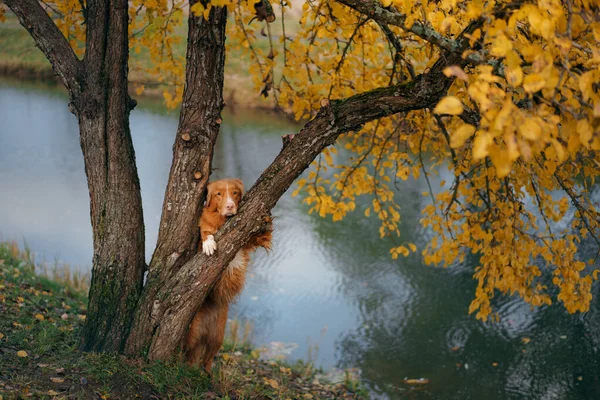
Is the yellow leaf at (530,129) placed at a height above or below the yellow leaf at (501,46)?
below

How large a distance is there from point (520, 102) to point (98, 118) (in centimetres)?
328

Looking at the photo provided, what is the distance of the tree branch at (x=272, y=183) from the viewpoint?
451 centimetres

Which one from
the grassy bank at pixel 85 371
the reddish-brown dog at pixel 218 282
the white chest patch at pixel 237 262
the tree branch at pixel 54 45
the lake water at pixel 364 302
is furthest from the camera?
the lake water at pixel 364 302

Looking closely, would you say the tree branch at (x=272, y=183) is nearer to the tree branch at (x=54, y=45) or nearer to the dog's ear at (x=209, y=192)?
the dog's ear at (x=209, y=192)

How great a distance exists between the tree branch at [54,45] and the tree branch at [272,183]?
1759mm

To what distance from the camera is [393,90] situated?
448 cm

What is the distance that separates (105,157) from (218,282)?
1390 mm

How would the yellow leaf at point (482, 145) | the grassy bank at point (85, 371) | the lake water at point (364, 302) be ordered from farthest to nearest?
1. the lake water at point (364, 302)
2. the grassy bank at point (85, 371)
3. the yellow leaf at point (482, 145)

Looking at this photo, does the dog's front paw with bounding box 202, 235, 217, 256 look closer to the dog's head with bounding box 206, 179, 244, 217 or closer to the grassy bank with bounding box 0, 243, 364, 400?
the dog's head with bounding box 206, 179, 244, 217

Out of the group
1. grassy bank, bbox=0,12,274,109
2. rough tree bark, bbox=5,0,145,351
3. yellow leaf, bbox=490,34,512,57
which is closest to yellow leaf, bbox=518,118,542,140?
yellow leaf, bbox=490,34,512,57

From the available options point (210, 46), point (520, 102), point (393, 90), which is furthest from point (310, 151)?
point (520, 102)

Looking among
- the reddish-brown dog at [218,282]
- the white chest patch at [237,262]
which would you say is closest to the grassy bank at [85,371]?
the reddish-brown dog at [218,282]

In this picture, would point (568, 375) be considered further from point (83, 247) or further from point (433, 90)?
point (83, 247)

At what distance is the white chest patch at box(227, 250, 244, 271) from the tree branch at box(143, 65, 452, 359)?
38cm
